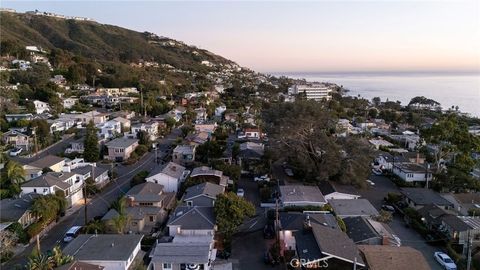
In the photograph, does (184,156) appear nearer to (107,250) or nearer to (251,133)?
(251,133)

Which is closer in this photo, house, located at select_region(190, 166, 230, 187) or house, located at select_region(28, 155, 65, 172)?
house, located at select_region(190, 166, 230, 187)

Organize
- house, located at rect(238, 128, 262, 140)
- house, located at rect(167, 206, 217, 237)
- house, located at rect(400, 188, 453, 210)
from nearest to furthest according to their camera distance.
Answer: house, located at rect(167, 206, 217, 237) → house, located at rect(400, 188, 453, 210) → house, located at rect(238, 128, 262, 140)

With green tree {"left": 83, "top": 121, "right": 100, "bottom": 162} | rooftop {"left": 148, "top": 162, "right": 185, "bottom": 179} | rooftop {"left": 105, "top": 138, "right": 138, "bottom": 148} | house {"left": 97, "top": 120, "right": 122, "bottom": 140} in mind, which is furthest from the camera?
house {"left": 97, "top": 120, "right": 122, "bottom": 140}

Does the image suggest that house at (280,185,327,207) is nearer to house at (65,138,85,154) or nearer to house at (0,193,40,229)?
house at (0,193,40,229)

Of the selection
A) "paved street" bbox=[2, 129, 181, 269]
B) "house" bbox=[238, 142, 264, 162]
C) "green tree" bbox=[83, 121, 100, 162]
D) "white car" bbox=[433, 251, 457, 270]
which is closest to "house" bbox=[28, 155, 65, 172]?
"green tree" bbox=[83, 121, 100, 162]

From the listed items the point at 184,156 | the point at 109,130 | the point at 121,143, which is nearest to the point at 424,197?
the point at 184,156

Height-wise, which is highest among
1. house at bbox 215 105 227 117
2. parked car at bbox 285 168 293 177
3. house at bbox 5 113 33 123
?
house at bbox 5 113 33 123

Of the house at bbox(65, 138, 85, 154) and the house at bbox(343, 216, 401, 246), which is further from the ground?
the house at bbox(65, 138, 85, 154)

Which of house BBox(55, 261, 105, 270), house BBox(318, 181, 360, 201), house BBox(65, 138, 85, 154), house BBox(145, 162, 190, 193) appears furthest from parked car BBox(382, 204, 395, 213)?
house BBox(65, 138, 85, 154)
